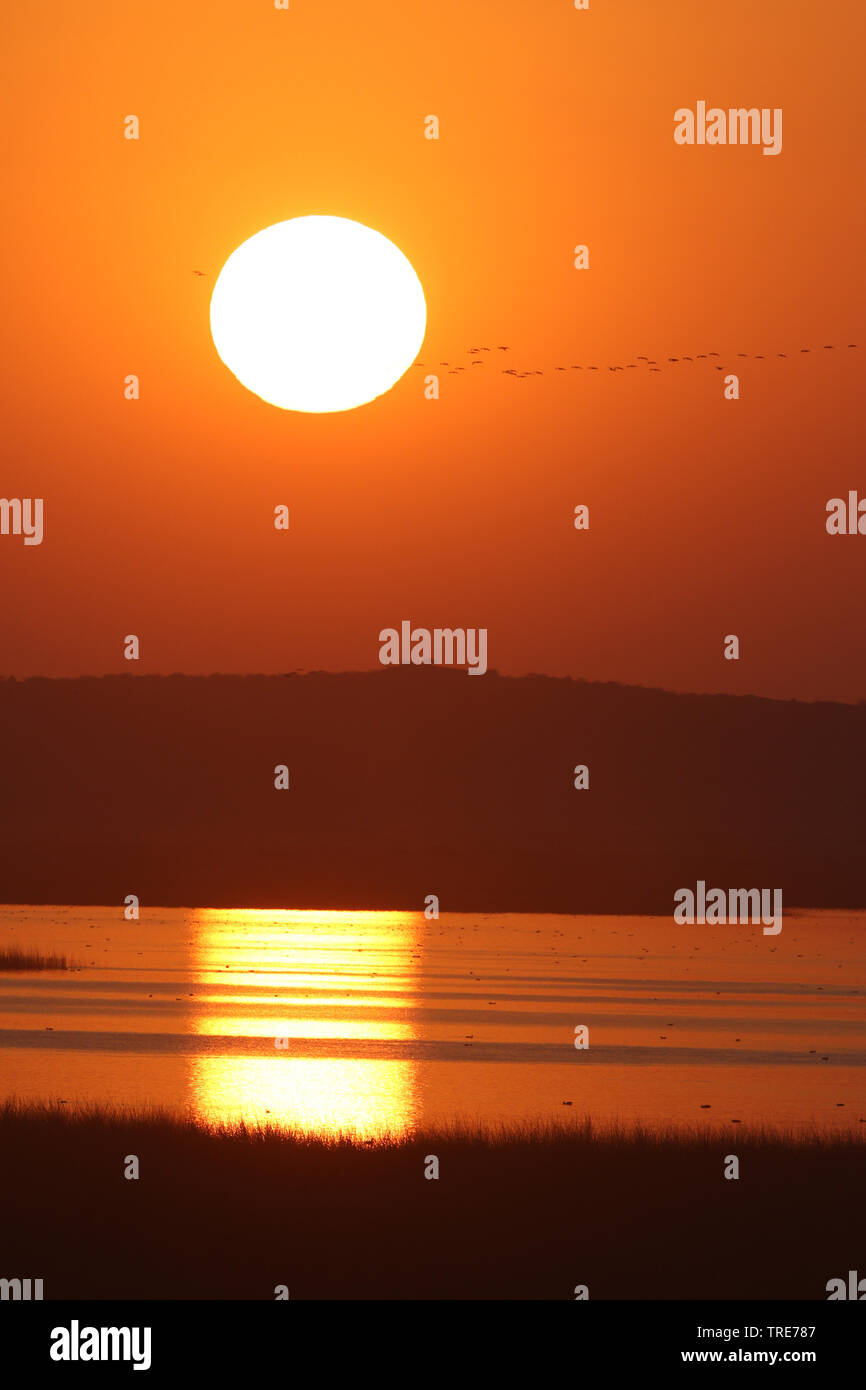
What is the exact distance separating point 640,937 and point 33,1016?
8187cm

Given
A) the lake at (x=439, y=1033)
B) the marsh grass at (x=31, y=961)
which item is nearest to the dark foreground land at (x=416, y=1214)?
the lake at (x=439, y=1033)

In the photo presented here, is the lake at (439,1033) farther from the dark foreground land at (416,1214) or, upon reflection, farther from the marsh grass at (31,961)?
the dark foreground land at (416,1214)

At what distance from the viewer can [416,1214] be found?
72.5 feet

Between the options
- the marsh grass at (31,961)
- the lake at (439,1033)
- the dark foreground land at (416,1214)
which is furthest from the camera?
the marsh grass at (31,961)

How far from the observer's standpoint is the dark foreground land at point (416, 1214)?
19.3 meters

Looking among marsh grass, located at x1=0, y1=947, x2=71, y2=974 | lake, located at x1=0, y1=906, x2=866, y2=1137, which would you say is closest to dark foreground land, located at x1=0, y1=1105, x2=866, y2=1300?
lake, located at x1=0, y1=906, x2=866, y2=1137

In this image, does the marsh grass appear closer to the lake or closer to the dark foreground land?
the lake

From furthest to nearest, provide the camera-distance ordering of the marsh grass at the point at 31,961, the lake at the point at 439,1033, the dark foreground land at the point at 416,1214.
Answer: the marsh grass at the point at 31,961
the lake at the point at 439,1033
the dark foreground land at the point at 416,1214

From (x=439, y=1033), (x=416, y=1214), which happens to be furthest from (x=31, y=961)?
(x=416, y=1214)

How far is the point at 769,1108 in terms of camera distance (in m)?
36.5
